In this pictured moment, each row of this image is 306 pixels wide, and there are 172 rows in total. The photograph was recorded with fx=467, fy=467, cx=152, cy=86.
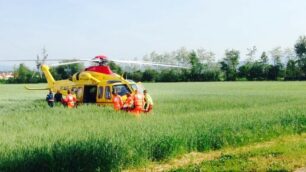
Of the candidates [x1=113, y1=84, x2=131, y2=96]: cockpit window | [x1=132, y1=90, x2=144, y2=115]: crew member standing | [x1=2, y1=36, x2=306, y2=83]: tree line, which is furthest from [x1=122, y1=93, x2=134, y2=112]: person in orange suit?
[x1=2, y1=36, x2=306, y2=83]: tree line

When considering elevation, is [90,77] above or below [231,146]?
above

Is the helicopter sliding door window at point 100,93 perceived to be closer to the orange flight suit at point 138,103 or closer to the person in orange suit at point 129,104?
the person in orange suit at point 129,104

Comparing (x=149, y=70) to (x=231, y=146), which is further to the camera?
(x=149, y=70)

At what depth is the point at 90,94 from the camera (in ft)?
84.4

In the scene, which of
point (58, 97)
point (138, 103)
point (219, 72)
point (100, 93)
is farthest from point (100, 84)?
point (219, 72)

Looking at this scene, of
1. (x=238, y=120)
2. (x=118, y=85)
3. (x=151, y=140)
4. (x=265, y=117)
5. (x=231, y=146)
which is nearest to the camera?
(x=151, y=140)

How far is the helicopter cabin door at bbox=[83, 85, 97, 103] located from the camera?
2547 centimetres

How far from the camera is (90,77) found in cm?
2550

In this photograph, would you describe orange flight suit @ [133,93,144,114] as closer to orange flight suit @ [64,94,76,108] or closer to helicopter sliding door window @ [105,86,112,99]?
Answer: helicopter sliding door window @ [105,86,112,99]

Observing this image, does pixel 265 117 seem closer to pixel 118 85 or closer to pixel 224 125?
pixel 224 125

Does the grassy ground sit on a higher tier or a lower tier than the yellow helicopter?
lower

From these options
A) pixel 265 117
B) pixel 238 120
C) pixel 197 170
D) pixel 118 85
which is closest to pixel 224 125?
pixel 238 120

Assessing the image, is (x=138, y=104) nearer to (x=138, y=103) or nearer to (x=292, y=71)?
(x=138, y=103)

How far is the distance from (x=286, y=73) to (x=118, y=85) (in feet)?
239
